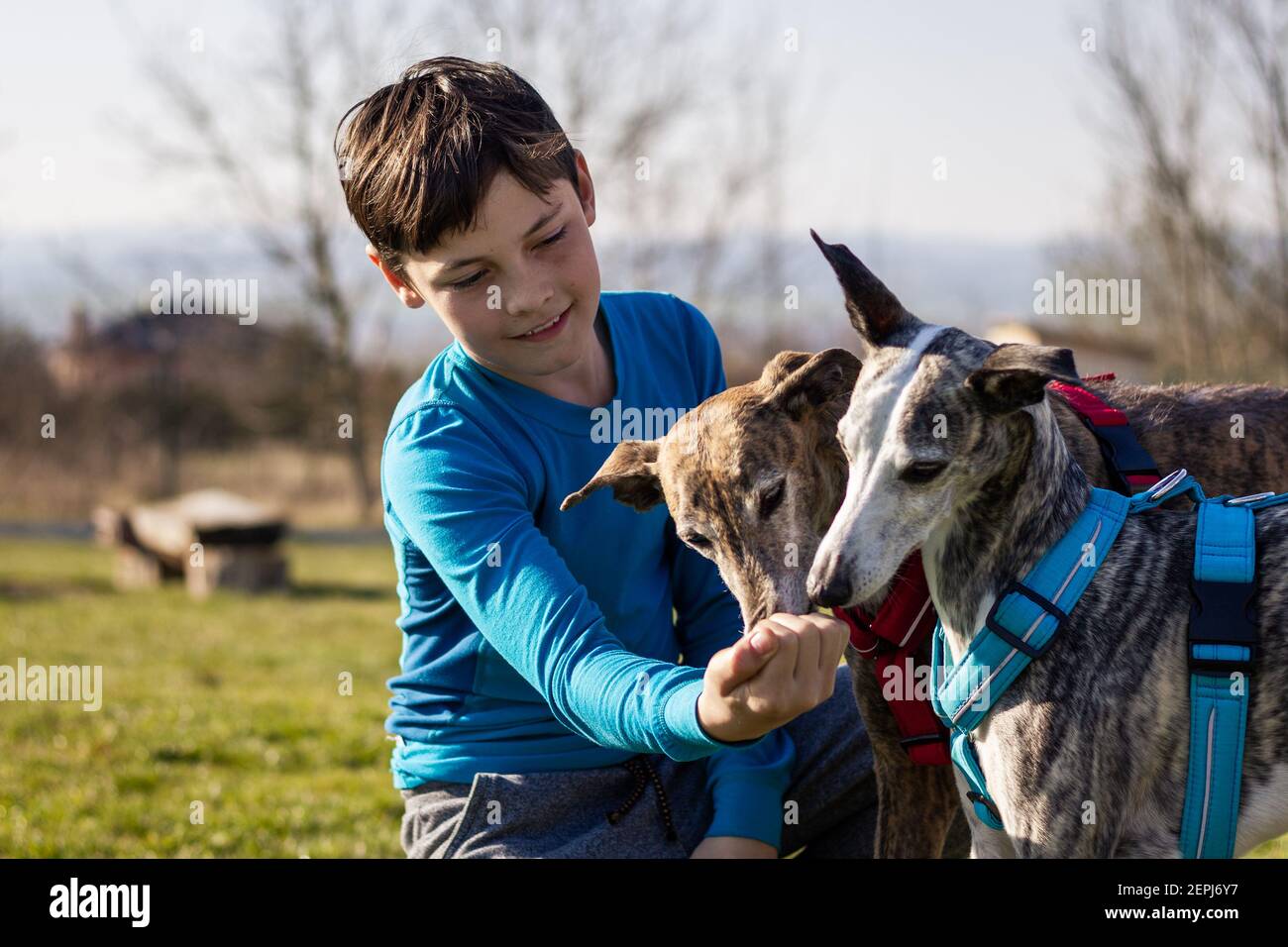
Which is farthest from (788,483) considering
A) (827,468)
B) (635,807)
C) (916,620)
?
(635,807)

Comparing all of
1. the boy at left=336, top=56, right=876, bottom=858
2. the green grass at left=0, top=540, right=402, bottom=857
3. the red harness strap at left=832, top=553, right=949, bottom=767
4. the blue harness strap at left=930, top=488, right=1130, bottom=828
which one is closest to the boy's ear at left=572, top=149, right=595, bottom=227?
the boy at left=336, top=56, right=876, bottom=858

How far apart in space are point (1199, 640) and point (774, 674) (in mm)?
873

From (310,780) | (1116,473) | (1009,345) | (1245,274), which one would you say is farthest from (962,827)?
(1245,274)

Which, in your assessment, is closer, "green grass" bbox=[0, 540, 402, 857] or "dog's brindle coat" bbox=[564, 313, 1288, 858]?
"dog's brindle coat" bbox=[564, 313, 1288, 858]

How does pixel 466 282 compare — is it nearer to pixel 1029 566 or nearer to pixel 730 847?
pixel 1029 566

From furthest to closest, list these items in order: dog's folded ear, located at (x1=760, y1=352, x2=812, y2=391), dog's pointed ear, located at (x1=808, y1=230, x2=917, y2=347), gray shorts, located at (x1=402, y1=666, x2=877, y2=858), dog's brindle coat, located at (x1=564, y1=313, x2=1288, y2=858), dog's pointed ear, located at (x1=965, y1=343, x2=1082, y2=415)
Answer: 1. gray shorts, located at (x1=402, y1=666, x2=877, y2=858)
2. dog's folded ear, located at (x1=760, y1=352, x2=812, y2=391)
3. dog's brindle coat, located at (x1=564, y1=313, x2=1288, y2=858)
4. dog's pointed ear, located at (x1=808, y1=230, x2=917, y2=347)
5. dog's pointed ear, located at (x1=965, y1=343, x2=1082, y2=415)

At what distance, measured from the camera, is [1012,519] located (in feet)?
8.53

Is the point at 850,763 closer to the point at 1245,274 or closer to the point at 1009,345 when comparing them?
the point at 1009,345

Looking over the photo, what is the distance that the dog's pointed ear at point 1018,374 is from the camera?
2.38 m

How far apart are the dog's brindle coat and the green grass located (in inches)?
94.7

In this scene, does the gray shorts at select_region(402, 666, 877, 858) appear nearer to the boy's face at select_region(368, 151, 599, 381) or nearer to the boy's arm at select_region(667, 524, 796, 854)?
the boy's arm at select_region(667, 524, 796, 854)

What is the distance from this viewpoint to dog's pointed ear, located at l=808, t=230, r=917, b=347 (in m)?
2.63

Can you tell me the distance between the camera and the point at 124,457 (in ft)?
86.2
